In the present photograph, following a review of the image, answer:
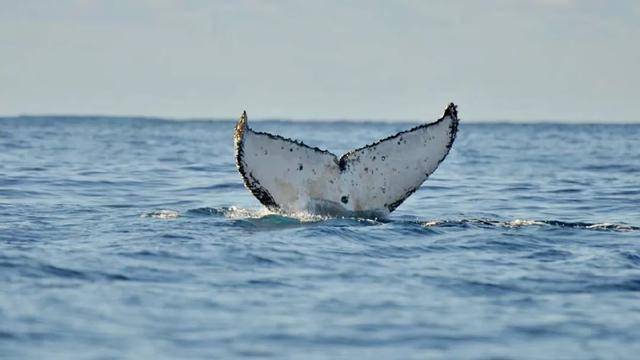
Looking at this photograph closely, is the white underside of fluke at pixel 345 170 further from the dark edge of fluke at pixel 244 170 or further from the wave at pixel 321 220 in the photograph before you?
the wave at pixel 321 220

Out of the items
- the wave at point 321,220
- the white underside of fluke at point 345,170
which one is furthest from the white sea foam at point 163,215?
the white underside of fluke at point 345,170

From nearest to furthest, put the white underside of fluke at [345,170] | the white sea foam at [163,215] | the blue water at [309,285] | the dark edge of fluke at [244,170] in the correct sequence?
the blue water at [309,285] < the dark edge of fluke at [244,170] < the white underside of fluke at [345,170] < the white sea foam at [163,215]

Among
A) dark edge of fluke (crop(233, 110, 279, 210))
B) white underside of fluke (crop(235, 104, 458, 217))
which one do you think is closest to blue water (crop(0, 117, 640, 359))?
white underside of fluke (crop(235, 104, 458, 217))

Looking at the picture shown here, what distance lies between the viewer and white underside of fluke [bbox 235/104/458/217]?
11.0 m

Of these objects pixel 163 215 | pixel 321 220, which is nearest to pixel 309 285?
pixel 321 220

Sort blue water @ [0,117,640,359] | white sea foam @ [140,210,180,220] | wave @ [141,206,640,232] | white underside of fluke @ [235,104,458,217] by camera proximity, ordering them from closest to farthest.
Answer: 1. blue water @ [0,117,640,359]
2. white underside of fluke @ [235,104,458,217]
3. wave @ [141,206,640,232]
4. white sea foam @ [140,210,180,220]

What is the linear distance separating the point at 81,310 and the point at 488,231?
5.26 metres

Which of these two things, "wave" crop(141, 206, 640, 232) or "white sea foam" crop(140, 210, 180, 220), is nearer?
"wave" crop(141, 206, 640, 232)

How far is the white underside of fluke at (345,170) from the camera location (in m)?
11.0

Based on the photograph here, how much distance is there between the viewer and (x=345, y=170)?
11.3m

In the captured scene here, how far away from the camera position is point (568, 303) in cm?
877

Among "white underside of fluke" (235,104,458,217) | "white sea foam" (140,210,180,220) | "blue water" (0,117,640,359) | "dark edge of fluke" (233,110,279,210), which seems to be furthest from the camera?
"white sea foam" (140,210,180,220)

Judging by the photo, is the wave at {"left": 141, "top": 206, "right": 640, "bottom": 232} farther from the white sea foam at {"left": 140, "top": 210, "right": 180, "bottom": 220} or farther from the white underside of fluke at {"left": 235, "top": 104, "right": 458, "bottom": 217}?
the white underside of fluke at {"left": 235, "top": 104, "right": 458, "bottom": 217}

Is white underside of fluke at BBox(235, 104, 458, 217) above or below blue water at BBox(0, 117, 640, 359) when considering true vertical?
above
